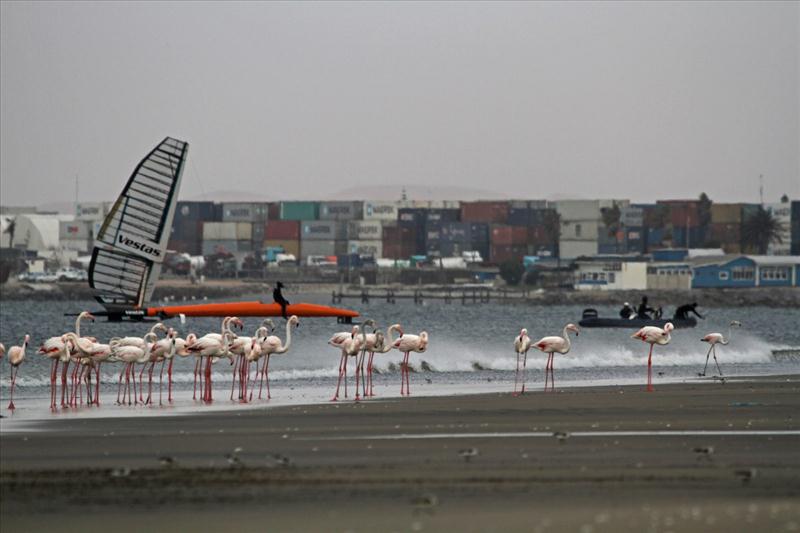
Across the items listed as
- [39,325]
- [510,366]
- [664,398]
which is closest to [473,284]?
[39,325]

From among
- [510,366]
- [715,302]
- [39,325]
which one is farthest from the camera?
[715,302]

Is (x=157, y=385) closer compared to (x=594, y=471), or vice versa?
(x=594, y=471)

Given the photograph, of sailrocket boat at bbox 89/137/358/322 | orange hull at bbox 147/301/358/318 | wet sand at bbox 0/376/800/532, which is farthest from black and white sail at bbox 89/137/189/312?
wet sand at bbox 0/376/800/532

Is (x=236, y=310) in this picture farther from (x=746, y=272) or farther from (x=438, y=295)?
(x=746, y=272)

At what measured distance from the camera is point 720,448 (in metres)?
17.1

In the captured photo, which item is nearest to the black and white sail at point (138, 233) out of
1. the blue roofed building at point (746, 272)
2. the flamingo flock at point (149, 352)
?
the flamingo flock at point (149, 352)

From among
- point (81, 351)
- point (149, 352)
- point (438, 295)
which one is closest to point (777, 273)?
point (438, 295)

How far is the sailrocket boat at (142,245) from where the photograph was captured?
107 feet

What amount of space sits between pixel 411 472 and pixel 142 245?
1861 centimetres

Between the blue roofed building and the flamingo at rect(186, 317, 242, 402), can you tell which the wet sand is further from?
the blue roofed building

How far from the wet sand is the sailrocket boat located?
444 inches

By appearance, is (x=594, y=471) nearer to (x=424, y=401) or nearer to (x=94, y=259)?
(x=424, y=401)

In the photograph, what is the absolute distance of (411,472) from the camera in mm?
15352

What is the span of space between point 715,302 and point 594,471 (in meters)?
139
